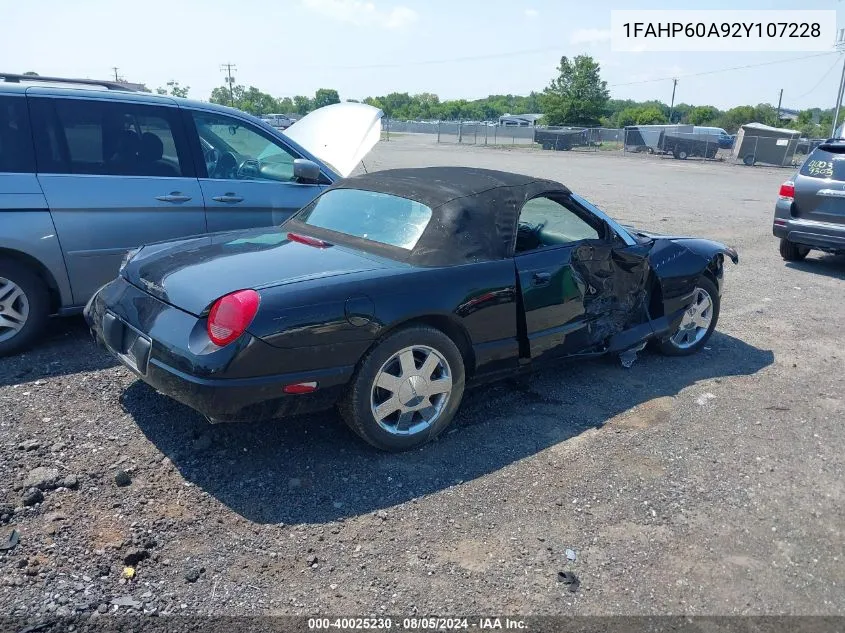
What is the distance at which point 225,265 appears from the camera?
3.67 meters

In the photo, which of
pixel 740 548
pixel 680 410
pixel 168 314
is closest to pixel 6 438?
pixel 168 314

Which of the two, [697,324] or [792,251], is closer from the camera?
[697,324]

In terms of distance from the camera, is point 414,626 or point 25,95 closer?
point 414,626

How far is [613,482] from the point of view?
3.62m

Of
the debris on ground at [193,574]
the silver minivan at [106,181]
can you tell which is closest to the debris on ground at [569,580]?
the debris on ground at [193,574]

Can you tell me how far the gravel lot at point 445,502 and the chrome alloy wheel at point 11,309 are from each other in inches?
8.2

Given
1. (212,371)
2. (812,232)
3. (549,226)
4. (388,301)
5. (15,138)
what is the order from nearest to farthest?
1. (212,371)
2. (388,301)
3. (549,226)
4. (15,138)
5. (812,232)

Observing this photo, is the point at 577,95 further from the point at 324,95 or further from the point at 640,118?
the point at 324,95

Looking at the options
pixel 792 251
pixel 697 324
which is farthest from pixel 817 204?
pixel 697 324

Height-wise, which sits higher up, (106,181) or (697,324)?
(106,181)

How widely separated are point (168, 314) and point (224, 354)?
51cm

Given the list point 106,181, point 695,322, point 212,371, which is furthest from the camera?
point 695,322

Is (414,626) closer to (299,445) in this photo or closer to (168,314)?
(299,445)

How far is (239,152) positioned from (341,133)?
11.3 ft
